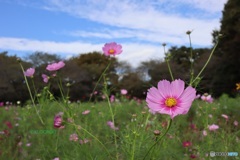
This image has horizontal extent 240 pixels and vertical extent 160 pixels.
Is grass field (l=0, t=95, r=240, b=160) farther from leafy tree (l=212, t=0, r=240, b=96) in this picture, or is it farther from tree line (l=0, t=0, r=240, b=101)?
leafy tree (l=212, t=0, r=240, b=96)

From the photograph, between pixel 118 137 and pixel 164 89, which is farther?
pixel 118 137

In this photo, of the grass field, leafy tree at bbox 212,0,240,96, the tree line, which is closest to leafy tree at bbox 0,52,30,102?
the tree line

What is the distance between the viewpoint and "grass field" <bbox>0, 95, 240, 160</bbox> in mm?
1760

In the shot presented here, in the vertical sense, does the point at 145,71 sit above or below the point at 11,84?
below

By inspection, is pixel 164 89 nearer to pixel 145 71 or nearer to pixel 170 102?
pixel 170 102

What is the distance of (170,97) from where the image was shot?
1.13 m

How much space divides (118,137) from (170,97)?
1.29 meters

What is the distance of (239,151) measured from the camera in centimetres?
250

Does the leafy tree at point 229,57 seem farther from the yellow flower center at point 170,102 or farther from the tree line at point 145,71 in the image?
the yellow flower center at point 170,102

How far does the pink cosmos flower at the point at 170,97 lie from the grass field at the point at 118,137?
0.45 ft

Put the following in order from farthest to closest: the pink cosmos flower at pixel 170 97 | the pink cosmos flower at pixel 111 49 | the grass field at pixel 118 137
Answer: the pink cosmos flower at pixel 111 49 < the grass field at pixel 118 137 < the pink cosmos flower at pixel 170 97

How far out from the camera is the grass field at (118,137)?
176 centimetres

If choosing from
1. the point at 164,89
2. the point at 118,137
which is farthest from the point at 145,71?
the point at 164,89

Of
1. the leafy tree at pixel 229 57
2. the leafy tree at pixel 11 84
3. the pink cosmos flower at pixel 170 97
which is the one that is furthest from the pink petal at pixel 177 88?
the leafy tree at pixel 11 84
